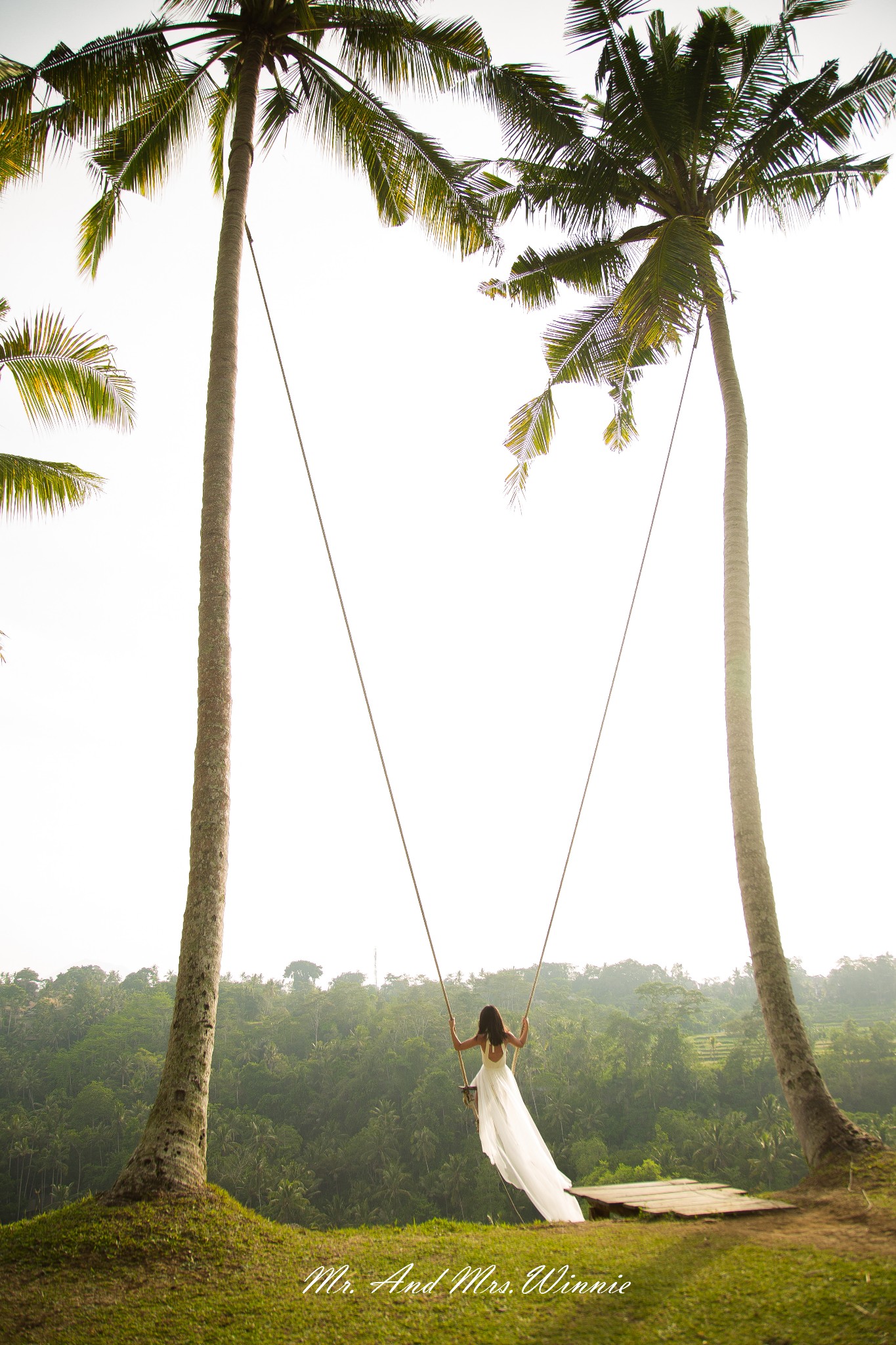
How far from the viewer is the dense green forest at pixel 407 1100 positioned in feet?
134

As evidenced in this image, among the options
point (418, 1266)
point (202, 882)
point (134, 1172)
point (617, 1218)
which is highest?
point (202, 882)

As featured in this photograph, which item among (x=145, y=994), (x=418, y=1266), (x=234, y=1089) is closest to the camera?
(x=418, y=1266)

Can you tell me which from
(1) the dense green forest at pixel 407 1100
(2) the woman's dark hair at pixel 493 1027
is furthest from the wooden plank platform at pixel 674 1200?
(1) the dense green forest at pixel 407 1100

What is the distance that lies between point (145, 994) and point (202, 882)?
258 ft

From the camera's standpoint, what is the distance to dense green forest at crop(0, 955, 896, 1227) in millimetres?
40750

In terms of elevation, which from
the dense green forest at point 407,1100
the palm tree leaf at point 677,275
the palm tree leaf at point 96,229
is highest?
the palm tree leaf at point 96,229

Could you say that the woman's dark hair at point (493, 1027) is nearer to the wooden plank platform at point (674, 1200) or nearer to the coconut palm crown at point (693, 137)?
the wooden plank platform at point (674, 1200)

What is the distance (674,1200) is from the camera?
439cm

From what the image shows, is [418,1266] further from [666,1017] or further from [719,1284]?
[666,1017]

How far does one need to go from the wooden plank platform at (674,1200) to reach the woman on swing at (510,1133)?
0.20 meters

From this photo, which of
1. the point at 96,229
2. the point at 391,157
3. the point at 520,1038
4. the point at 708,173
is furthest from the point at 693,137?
the point at 520,1038

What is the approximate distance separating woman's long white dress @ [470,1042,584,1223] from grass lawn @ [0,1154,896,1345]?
4.34ft

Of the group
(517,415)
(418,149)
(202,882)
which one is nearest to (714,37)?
(418,149)

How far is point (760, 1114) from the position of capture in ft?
139
